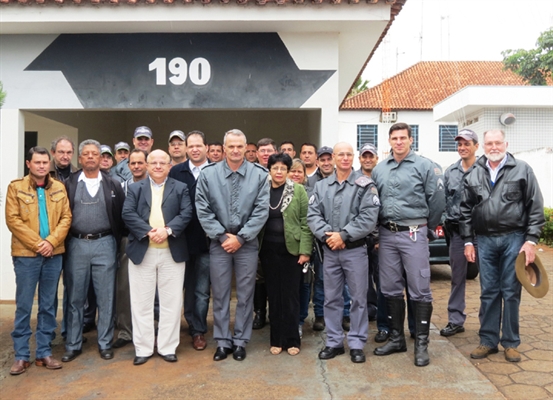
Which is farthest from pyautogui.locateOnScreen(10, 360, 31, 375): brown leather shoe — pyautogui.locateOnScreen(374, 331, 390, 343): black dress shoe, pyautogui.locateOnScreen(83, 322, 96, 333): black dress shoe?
pyautogui.locateOnScreen(374, 331, 390, 343): black dress shoe

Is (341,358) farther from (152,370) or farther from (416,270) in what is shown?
(152,370)

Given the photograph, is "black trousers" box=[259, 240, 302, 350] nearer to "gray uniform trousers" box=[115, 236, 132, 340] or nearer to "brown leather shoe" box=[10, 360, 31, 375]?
"gray uniform trousers" box=[115, 236, 132, 340]

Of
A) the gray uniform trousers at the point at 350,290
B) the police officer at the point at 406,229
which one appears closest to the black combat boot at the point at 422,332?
A: the police officer at the point at 406,229

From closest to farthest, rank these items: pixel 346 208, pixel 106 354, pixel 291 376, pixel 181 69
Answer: pixel 291 376
pixel 346 208
pixel 106 354
pixel 181 69

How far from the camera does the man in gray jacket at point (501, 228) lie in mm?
4523

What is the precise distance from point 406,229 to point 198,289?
2.08m

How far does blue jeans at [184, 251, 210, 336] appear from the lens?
495cm

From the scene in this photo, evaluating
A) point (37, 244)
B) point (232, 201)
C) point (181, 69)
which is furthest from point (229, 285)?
point (181, 69)

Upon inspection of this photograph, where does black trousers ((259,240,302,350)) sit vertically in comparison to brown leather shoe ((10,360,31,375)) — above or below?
above

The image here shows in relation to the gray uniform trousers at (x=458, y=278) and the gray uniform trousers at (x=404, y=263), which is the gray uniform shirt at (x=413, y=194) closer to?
the gray uniform trousers at (x=404, y=263)

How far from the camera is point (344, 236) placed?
4434mm

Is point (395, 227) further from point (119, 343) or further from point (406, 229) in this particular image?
point (119, 343)

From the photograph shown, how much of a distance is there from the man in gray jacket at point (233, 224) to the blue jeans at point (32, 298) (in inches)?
54.6

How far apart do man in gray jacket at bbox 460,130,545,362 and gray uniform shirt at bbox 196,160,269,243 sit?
198 cm
